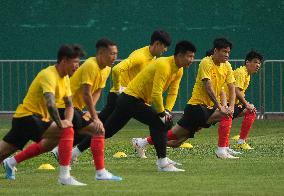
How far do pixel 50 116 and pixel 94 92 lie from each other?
1615 millimetres

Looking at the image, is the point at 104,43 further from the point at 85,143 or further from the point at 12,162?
the point at 85,143

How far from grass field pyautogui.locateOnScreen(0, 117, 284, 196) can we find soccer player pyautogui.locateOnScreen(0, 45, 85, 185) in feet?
1.35

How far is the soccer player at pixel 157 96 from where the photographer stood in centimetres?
1620

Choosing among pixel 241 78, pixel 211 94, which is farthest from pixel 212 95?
pixel 241 78

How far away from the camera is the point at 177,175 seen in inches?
617

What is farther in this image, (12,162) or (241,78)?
(241,78)

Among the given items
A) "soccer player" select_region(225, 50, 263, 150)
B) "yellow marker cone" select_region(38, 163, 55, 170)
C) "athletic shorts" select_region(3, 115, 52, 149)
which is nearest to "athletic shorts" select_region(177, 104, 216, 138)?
"soccer player" select_region(225, 50, 263, 150)

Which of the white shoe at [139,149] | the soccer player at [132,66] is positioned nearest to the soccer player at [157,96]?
the soccer player at [132,66]

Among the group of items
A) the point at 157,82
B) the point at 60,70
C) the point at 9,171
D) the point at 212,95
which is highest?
the point at 60,70

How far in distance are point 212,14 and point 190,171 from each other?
15.1 meters

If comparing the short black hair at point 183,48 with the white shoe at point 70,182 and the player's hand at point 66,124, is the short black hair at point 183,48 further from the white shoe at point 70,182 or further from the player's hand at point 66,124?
the white shoe at point 70,182

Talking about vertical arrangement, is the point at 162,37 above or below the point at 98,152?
above

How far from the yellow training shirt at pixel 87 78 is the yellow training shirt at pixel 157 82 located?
78 cm

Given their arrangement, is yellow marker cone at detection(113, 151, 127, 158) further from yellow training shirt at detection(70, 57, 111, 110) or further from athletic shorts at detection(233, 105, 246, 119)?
yellow training shirt at detection(70, 57, 111, 110)
